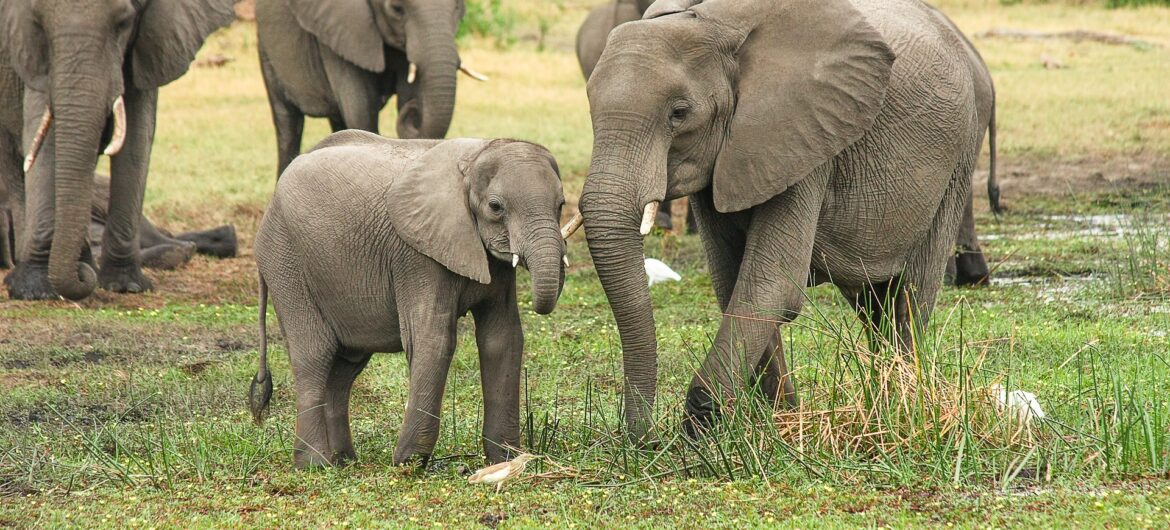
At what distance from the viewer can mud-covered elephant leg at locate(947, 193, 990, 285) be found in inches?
402

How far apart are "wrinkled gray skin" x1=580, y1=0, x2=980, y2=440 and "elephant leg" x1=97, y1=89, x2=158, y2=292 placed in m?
5.09

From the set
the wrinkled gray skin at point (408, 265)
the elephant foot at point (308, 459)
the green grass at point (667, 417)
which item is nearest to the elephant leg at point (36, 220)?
the green grass at point (667, 417)

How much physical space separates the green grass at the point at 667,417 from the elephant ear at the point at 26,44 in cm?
136

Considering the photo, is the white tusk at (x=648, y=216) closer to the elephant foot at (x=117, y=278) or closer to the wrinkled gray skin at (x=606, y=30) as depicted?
the elephant foot at (x=117, y=278)

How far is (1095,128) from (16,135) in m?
11.1

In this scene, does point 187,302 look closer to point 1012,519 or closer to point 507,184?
point 507,184

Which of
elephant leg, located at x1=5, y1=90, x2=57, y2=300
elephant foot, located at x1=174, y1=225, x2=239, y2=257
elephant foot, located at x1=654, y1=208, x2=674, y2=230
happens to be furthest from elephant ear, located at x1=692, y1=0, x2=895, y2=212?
elephant foot, located at x1=174, y1=225, x2=239, y2=257

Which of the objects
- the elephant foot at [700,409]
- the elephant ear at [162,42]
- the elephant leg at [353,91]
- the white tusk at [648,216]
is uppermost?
the elephant ear at [162,42]

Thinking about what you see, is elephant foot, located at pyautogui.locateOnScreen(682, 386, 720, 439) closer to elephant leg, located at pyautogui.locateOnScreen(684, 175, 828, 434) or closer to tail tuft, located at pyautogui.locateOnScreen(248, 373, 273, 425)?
elephant leg, located at pyautogui.locateOnScreen(684, 175, 828, 434)

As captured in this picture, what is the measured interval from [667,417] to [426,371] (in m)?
1.03

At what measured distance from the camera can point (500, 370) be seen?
6012 millimetres

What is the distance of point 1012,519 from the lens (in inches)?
191

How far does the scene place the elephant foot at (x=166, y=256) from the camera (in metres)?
11.7

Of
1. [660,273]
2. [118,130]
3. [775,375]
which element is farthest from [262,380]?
[660,273]
